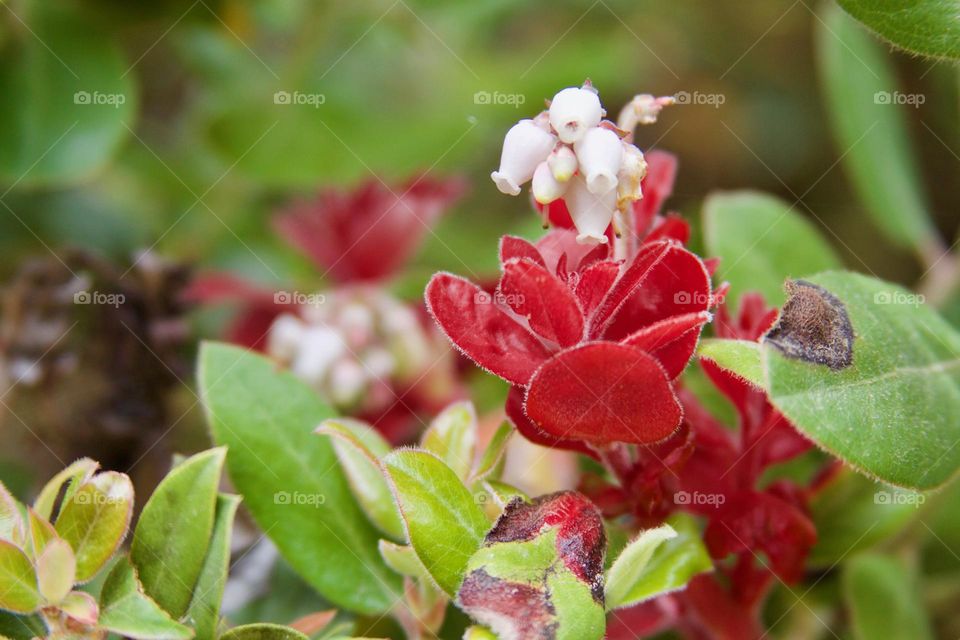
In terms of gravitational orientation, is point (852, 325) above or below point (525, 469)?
above

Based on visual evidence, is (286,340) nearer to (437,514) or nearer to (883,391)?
(437,514)

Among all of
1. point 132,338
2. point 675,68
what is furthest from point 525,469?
point 675,68

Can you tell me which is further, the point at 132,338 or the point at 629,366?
the point at 132,338

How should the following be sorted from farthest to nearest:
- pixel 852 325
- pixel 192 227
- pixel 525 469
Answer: pixel 192 227, pixel 525 469, pixel 852 325

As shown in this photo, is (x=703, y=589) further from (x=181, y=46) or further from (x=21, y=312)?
(x=181, y=46)

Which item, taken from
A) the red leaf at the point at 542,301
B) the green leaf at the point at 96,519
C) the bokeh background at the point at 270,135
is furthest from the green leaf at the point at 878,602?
the green leaf at the point at 96,519

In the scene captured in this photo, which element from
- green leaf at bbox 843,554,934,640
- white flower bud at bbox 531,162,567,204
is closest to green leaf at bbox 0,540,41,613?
white flower bud at bbox 531,162,567,204

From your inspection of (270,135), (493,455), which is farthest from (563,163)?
(270,135)
